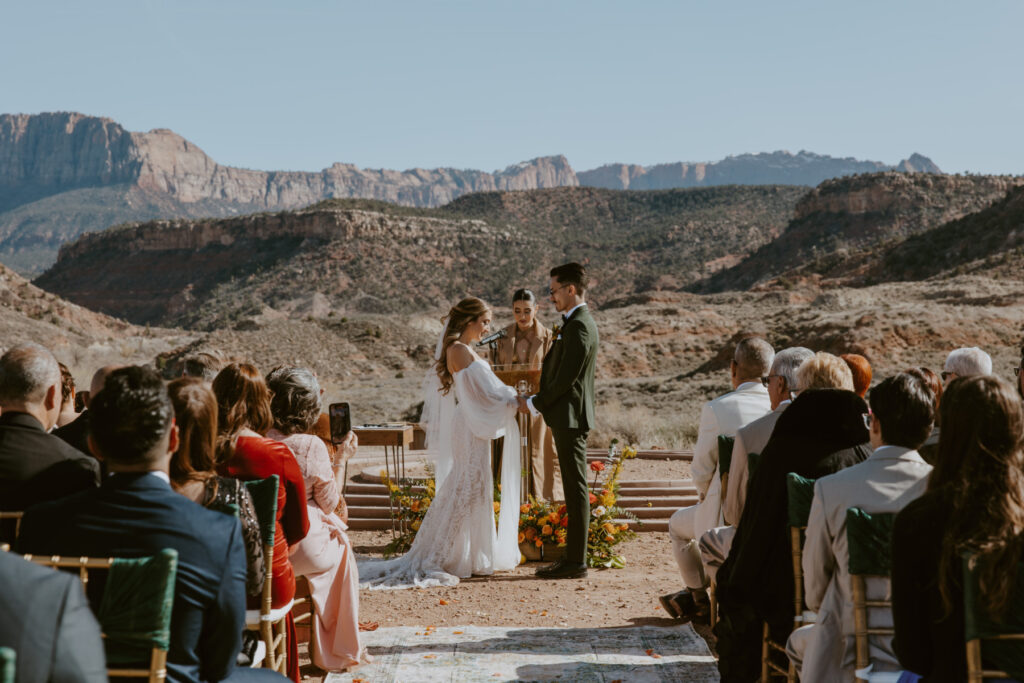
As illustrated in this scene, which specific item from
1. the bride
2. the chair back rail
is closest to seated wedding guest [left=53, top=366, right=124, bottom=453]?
the chair back rail

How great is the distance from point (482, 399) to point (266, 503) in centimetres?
315

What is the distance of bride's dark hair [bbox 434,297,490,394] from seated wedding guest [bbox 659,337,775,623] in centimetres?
180

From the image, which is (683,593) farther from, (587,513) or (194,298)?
(194,298)

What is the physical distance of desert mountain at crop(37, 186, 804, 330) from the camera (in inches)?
2464

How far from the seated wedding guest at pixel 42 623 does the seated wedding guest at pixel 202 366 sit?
7.10ft

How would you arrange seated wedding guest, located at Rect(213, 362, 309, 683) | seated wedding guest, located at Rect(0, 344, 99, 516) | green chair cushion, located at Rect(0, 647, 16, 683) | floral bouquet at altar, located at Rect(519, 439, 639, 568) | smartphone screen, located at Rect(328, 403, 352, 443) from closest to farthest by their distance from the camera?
1. green chair cushion, located at Rect(0, 647, 16, 683)
2. seated wedding guest, located at Rect(0, 344, 99, 516)
3. seated wedding guest, located at Rect(213, 362, 309, 683)
4. smartphone screen, located at Rect(328, 403, 352, 443)
5. floral bouquet at altar, located at Rect(519, 439, 639, 568)

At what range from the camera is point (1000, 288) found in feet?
103

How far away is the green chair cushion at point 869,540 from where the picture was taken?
2.57 metres

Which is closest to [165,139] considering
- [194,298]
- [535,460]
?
[194,298]

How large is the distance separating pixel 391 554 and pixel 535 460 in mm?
1554

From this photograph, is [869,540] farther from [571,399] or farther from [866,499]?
[571,399]

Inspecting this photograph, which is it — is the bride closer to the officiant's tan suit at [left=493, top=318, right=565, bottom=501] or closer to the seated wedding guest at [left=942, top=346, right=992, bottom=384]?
the officiant's tan suit at [left=493, top=318, right=565, bottom=501]

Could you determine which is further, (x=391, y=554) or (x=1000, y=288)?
(x=1000, y=288)

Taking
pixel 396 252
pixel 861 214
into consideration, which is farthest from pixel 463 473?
pixel 861 214
